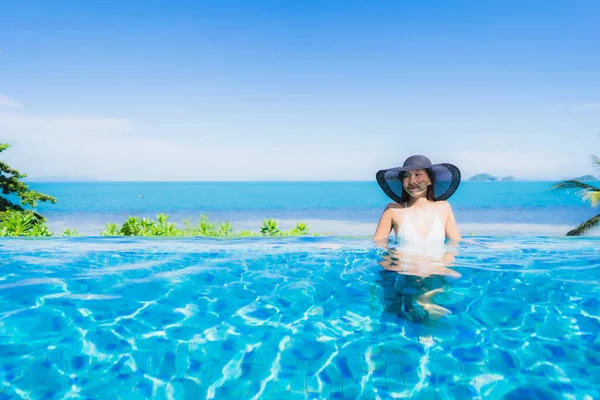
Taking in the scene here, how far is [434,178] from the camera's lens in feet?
19.8

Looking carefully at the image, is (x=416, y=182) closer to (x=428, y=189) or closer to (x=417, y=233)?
(x=428, y=189)

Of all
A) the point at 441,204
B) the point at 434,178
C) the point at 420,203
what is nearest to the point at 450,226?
the point at 441,204

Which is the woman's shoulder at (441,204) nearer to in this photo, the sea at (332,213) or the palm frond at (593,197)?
the sea at (332,213)

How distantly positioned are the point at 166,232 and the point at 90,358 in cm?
735

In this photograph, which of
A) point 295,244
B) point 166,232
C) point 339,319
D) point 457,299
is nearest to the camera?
point 339,319

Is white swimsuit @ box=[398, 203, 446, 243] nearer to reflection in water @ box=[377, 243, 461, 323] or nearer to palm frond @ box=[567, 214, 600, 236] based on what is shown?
reflection in water @ box=[377, 243, 461, 323]

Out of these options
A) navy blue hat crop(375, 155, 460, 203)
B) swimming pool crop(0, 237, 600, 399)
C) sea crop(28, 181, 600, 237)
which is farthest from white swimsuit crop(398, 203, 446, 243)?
sea crop(28, 181, 600, 237)

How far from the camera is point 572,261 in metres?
6.82

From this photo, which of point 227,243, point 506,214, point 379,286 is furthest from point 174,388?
point 506,214

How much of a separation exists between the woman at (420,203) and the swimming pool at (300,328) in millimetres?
389

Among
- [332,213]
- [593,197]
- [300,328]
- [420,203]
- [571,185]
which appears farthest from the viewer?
[332,213]

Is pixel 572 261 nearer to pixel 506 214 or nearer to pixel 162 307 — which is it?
pixel 162 307

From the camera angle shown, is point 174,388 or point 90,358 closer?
point 174,388

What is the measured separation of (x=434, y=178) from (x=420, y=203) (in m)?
0.36
